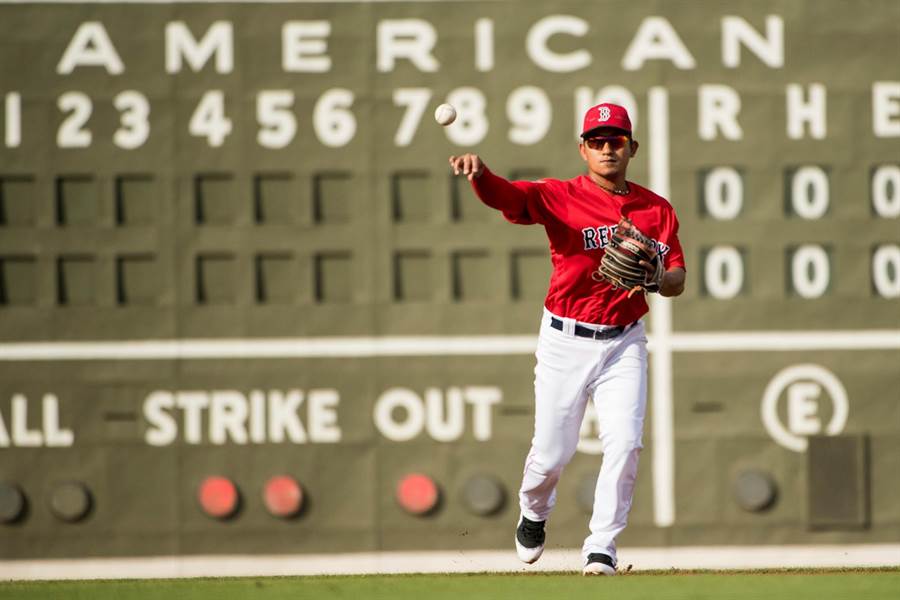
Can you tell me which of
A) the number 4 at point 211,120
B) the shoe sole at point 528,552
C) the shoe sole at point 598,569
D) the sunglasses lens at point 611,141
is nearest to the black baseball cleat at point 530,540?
the shoe sole at point 528,552

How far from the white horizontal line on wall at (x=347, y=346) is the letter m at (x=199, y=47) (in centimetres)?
134

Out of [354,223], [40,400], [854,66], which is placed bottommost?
[40,400]

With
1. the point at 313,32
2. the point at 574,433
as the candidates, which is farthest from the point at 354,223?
the point at 574,433

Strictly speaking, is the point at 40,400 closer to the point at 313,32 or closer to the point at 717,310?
the point at 313,32

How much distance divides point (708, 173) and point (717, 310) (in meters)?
0.67

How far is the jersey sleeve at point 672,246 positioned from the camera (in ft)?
21.9

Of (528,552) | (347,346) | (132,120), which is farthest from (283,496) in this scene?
(528,552)

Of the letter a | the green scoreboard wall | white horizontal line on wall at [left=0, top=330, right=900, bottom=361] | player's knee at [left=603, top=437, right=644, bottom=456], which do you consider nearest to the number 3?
the green scoreboard wall

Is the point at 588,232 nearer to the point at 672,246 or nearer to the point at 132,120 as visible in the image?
the point at 672,246

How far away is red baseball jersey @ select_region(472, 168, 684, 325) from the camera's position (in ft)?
21.9

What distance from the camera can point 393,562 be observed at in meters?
8.94

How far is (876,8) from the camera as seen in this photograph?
898 centimetres

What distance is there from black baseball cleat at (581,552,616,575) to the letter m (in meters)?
3.50

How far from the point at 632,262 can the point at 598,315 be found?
1.41 ft
